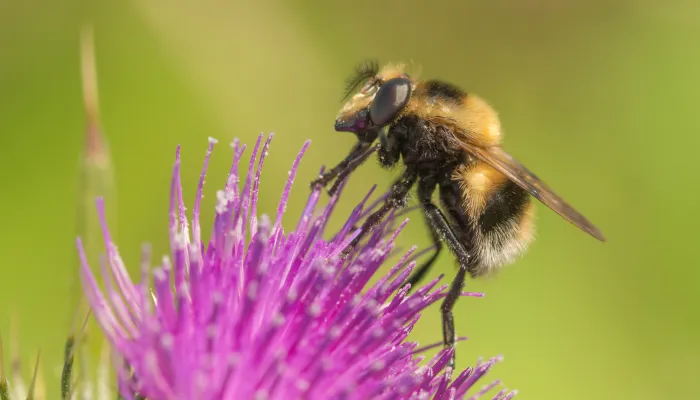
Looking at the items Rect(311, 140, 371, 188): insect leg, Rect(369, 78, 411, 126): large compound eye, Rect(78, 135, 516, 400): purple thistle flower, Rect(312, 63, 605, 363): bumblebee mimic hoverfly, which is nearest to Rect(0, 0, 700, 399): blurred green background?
Rect(78, 135, 516, 400): purple thistle flower

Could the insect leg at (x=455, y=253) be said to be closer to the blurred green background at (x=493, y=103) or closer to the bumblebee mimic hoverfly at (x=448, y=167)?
the bumblebee mimic hoverfly at (x=448, y=167)

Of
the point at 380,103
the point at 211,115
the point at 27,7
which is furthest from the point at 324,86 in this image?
the point at 380,103

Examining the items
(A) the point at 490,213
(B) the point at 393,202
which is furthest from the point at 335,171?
(A) the point at 490,213

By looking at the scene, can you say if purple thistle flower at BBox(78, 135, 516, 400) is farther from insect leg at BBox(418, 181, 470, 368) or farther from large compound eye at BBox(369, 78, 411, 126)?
large compound eye at BBox(369, 78, 411, 126)

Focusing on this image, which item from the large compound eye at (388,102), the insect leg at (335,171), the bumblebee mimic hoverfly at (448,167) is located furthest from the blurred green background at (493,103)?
the large compound eye at (388,102)

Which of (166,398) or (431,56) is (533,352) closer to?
(431,56)

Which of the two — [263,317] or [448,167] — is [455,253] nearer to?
[448,167]
